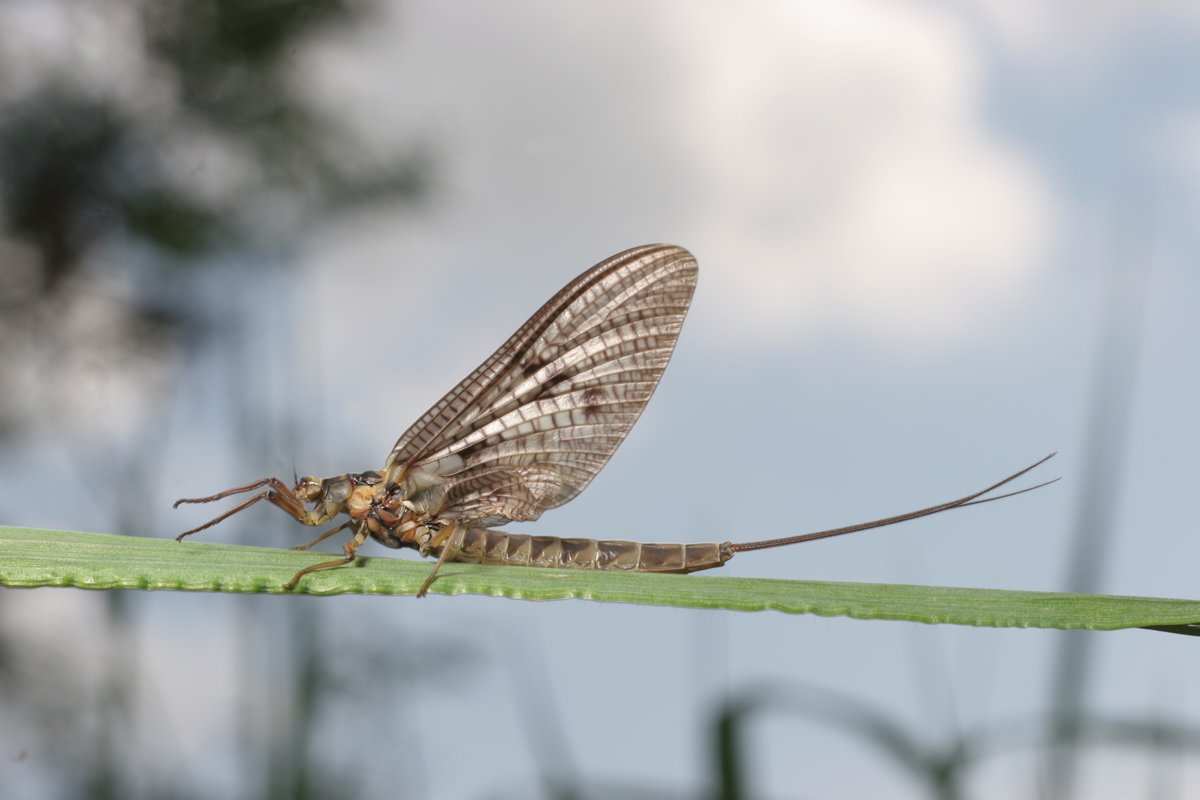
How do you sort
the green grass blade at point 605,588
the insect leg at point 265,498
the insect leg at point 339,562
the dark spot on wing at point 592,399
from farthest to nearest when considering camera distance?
the dark spot on wing at point 592,399 → the insect leg at point 265,498 → the insect leg at point 339,562 → the green grass blade at point 605,588

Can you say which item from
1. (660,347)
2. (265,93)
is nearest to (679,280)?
(660,347)

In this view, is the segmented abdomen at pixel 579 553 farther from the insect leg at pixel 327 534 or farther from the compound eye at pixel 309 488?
the compound eye at pixel 309 488

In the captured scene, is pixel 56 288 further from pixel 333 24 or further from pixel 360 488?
pixel 360 488

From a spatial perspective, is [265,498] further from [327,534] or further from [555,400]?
[555,400]

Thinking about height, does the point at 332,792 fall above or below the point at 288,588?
below

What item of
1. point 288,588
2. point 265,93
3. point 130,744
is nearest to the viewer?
point 288,588

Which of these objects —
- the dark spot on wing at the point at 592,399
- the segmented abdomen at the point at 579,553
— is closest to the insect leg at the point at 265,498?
the segmented abdomen at the point at 579,553

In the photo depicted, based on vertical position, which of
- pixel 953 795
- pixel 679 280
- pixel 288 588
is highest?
pixel 679 280
